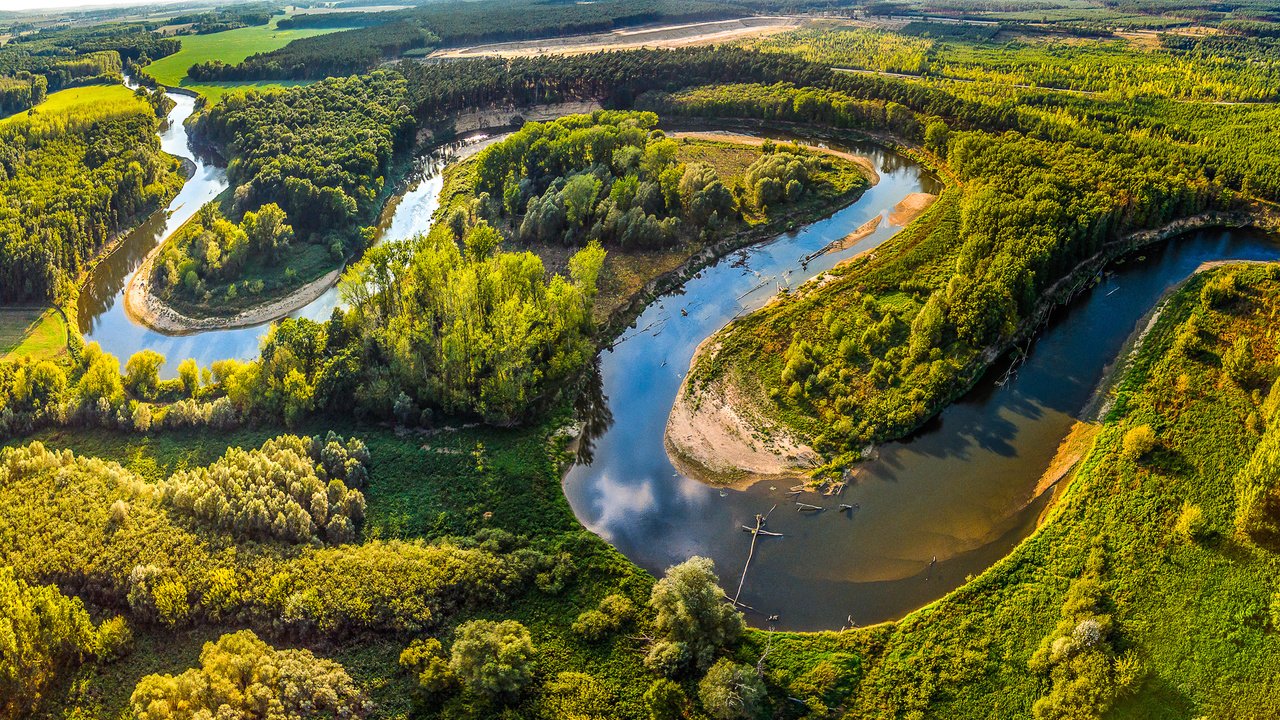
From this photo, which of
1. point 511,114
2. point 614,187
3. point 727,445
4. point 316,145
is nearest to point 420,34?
point 511,114

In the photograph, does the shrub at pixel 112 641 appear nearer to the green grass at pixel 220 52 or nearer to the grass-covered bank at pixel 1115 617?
the grass-covered bank at pixel 1115 617

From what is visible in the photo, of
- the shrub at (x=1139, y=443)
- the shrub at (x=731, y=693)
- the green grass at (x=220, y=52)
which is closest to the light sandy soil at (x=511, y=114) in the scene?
the green grass at (x=220, y=52)

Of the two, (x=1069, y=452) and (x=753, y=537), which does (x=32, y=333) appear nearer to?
(x=753, y=537)

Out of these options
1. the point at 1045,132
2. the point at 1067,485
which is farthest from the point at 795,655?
the point at 1045,132

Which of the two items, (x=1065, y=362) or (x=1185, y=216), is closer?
(x=1065, y=362)

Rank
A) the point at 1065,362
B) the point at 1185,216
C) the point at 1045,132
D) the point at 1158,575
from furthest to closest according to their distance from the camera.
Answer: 1. the point at 1045,132
2. the point at 1185,216
3. the point at 1065,362
4. the point at 1158,575

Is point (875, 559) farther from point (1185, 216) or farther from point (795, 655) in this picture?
point (1185, 216)
